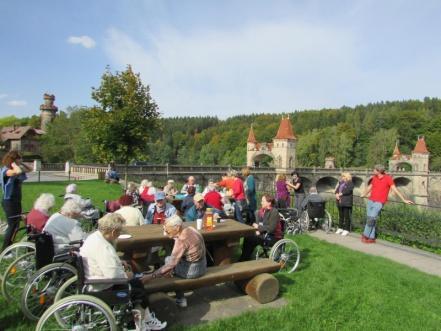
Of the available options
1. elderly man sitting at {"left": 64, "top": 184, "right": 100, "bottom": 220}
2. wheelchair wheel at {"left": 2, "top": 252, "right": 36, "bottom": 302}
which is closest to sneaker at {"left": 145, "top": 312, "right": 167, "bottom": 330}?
wheelchair wheel at {"left": 2, "top": 252, "right": 36, "bottom": 302}

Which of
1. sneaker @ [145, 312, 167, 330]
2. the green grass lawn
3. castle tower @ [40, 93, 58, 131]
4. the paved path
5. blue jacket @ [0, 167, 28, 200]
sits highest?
castle tower @ [40, 93, 58, 131]

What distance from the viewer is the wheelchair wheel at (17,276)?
169 inches

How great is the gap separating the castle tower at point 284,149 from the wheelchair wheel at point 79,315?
185 ft

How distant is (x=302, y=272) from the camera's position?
584 centimetres

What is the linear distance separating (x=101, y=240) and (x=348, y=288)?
3556mm

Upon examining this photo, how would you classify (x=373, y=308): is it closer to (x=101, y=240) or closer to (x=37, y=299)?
(x=101, y=240)

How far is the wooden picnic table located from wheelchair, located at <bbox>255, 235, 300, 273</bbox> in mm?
436

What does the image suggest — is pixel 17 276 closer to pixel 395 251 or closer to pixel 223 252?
pixel 223 252

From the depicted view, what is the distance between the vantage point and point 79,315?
3.38 meters

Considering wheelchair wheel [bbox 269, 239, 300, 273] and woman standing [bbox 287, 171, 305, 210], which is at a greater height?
woman standing [bbox 287, 171, 305, 210]

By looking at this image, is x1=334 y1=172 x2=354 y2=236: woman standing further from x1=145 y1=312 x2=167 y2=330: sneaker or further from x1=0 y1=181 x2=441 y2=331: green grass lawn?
x1=145 y1=312 x2=167 y2=330: sneaker

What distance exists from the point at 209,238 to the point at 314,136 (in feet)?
272

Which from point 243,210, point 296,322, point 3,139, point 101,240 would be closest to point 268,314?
point 296,322

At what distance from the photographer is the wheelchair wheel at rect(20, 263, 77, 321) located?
12.5ft
